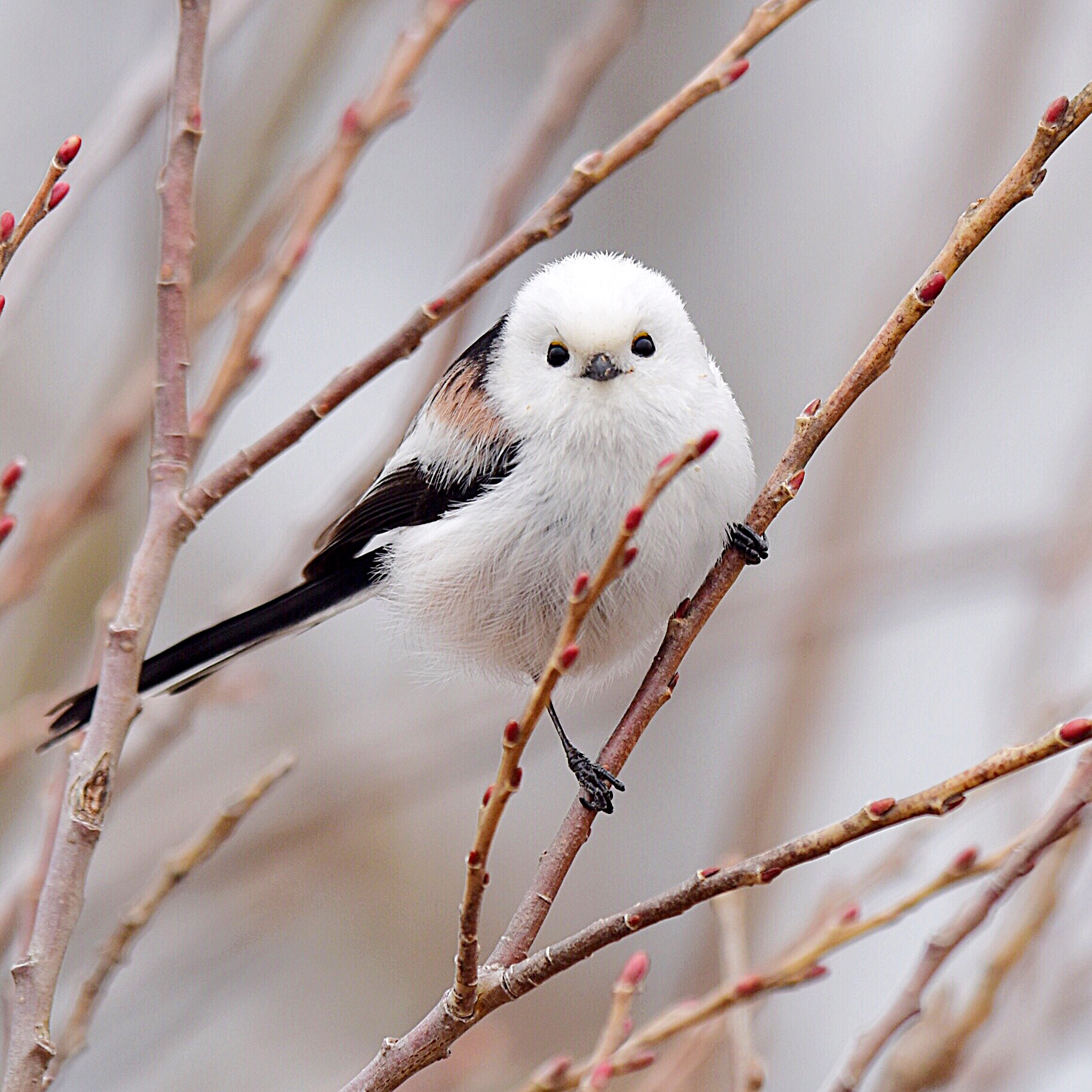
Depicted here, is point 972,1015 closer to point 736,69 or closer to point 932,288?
point 932,288

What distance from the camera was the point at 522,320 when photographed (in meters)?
2.04

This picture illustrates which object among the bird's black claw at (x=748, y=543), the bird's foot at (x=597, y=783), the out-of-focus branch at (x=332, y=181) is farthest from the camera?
the bird's black claw at (x=748, y=543)

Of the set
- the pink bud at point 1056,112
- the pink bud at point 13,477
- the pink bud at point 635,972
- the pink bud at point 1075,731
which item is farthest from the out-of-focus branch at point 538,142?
the pink bud at point 1075,731

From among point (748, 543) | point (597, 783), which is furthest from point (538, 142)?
point (597, 783)

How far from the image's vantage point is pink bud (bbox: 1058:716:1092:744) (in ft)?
3.32

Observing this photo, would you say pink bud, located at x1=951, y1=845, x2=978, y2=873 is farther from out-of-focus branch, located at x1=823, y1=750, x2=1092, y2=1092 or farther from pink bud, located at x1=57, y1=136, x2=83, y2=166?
pink bud, located at x1=57, y1=136, x2=83, y2=166

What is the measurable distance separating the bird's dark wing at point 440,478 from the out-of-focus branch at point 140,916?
0.75m

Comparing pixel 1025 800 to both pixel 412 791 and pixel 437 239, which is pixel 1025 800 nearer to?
pixel 412 791

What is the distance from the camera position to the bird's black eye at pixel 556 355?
6.52 feet

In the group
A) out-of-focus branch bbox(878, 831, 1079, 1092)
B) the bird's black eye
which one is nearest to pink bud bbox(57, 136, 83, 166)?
the bird's black eye

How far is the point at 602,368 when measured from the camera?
1.92 meters

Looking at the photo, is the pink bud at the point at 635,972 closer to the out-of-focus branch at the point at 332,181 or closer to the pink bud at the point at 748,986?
the pink bud at the point at 748,986

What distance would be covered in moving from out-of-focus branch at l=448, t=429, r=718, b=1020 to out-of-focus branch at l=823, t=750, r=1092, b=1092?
473mm

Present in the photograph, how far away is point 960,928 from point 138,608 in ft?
2.92
